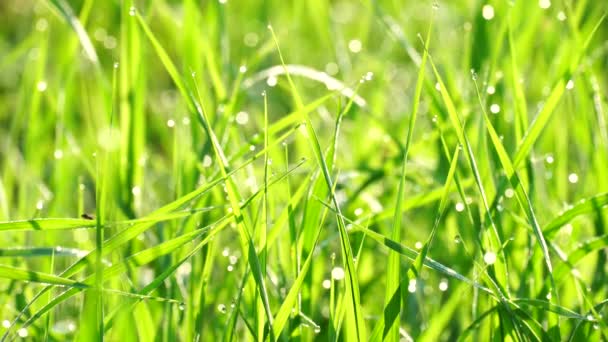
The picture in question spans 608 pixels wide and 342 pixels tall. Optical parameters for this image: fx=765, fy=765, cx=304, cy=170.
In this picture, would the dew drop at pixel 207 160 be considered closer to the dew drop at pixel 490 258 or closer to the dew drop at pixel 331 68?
the dew drop at pixel 490 258

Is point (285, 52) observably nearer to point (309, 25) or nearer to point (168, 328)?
point (309, 25)

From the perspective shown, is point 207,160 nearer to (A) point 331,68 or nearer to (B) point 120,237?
(B) point 120,237

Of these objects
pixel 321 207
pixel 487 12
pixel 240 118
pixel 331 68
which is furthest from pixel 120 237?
pixel 331 68

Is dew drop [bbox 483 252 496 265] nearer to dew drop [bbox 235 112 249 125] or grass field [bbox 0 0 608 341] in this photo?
grass field [bbox 0 0 608 341]

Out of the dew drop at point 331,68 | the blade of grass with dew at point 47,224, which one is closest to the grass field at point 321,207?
the blade of grass with dew at point 47,224

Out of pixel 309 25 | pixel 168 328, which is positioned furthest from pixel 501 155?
pixel 309 25

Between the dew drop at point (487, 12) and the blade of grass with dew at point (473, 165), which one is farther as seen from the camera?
the dew drop at point (487, 12)

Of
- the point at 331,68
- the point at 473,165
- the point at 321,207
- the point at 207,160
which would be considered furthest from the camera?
the point at 331,68

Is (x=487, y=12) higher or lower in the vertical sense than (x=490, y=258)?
higher
